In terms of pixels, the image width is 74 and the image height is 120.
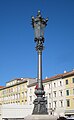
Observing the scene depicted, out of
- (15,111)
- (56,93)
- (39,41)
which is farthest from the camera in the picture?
(56,93)

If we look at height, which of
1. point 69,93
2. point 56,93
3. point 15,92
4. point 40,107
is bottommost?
point 40,107

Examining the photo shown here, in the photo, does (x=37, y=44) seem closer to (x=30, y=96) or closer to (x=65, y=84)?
(x=65, y=84)

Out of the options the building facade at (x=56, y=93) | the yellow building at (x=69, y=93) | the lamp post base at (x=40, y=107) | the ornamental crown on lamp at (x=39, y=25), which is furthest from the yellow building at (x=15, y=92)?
the lamp post base at (x=40, y=107)

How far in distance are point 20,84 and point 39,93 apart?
66277 mm

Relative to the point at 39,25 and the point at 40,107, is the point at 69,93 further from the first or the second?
the point at 40,107

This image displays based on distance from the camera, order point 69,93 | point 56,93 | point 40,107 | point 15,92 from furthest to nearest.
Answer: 1. point 15,92
2. point 56,93
3. point 69,93
4. point 40,107

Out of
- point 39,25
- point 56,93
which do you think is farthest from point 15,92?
point 39,25

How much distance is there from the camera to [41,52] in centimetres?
1574

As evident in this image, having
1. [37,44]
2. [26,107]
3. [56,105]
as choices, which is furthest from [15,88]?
[37,44]

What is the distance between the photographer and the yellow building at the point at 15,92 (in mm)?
78438

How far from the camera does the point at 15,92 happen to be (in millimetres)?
83625

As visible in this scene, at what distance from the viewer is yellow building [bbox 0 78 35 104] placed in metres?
78.4

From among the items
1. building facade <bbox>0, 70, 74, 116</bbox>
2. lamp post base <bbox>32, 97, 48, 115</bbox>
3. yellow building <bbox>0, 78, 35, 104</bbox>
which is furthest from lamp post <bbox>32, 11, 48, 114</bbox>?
yellow building <bbox>0, 78, 35, 104</bbox>

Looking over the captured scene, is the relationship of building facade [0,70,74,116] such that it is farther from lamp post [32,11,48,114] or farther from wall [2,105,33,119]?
lamp post [32,11,48,114]
